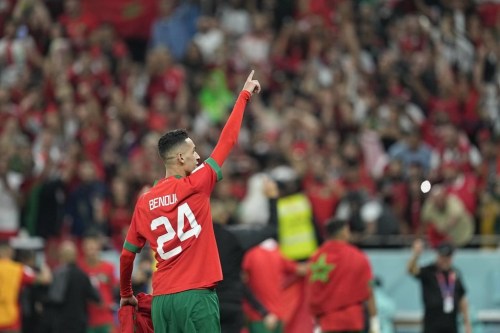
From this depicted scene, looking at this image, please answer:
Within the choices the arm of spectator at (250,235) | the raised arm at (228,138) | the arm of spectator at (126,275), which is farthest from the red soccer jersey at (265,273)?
the raised arm at (228,138)

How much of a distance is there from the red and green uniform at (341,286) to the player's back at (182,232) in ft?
16.2

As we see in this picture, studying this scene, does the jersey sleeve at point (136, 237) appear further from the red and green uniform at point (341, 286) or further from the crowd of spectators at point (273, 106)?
the crowd of spectators at point (273, 106)

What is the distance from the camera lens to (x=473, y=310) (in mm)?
16250

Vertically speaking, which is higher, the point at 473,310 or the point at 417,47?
the point at 417,47

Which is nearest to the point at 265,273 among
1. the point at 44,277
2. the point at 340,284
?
the point at 340,284

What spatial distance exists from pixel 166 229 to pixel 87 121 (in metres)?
10.5

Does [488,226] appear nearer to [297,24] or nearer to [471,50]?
[471,50]

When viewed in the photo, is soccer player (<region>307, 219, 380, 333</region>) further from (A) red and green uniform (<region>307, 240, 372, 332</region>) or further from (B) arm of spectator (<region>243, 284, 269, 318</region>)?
(B) arm of spectator (<region>243, 284, 269, 318</region>)

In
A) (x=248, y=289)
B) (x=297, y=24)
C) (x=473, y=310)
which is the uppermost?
(x=297, y=24)

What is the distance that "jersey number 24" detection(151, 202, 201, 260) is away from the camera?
8039 mm

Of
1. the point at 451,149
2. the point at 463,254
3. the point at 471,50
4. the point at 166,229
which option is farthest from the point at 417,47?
the point at 166,229

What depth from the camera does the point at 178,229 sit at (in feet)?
26.4

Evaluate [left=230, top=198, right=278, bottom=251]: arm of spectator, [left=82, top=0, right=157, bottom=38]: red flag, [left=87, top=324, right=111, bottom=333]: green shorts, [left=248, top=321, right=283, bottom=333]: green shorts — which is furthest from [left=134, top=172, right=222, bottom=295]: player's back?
[left=82, top=0, right=157, bottom=38]: red flag

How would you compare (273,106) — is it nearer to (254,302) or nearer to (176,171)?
(254,302)
